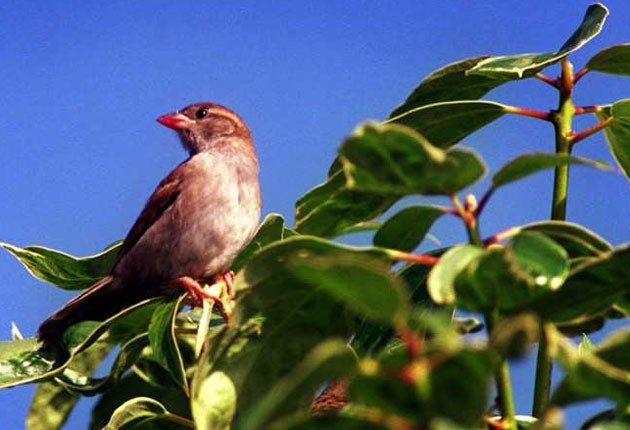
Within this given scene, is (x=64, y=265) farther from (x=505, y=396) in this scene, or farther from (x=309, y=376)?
(x=309, y=376)

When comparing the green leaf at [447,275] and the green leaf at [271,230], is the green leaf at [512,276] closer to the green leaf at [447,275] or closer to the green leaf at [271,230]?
the green leaf at [447,275]

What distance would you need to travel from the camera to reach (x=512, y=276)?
1.41m

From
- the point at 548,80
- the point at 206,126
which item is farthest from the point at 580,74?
the point at 206,126

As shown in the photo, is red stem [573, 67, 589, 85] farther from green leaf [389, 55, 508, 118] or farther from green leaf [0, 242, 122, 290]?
green leaf [0, 242, 122, 290]

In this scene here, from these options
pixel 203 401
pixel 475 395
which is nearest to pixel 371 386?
pixel 475 395

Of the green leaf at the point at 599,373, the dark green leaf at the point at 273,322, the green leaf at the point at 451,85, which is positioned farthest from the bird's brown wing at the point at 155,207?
the green leaf at the point at 599,373

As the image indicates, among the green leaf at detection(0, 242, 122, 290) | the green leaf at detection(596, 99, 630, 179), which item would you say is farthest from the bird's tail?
the green leaf at detection(596, 99, 630, 179)

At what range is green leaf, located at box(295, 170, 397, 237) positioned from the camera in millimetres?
2217

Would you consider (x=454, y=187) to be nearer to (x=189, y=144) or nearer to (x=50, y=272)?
(x=50, y=272)

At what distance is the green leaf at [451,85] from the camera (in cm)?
267

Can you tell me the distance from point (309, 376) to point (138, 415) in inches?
49.6

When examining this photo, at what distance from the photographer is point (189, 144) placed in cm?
760

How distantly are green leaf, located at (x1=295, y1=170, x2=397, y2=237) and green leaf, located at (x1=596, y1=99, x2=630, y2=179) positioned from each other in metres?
0.61

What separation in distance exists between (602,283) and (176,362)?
3.92 ft
